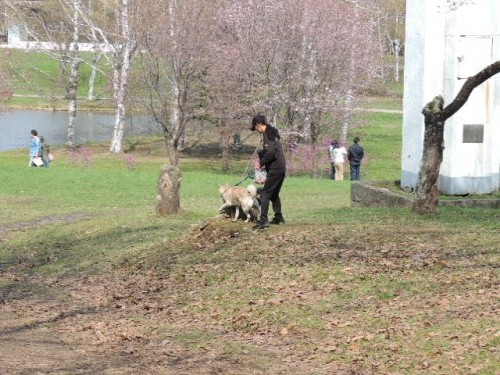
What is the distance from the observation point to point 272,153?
14.4 m

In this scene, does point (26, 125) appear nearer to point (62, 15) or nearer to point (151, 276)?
point (62, 15)

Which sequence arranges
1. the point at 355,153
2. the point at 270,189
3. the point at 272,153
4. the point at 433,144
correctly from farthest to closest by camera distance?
the point at 355,153 < the point at 433,144 < the point at 270,189 < the point at 272,153

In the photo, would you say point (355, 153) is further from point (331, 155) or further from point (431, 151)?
point (431, 151)

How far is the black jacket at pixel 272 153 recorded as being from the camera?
1438 cm

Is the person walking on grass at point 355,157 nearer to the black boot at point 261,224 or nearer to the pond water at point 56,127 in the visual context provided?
the pond water at point 56,127

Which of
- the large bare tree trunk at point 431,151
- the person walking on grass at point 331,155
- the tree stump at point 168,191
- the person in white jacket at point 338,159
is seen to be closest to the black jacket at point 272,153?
the large bare tree trunk at point 431,151

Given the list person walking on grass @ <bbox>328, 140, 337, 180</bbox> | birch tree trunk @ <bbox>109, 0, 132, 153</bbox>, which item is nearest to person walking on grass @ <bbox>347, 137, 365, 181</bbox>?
person walking on grass @ <bbox>328, 140, 337, 180</bbox>

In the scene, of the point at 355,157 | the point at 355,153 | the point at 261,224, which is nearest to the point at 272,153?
the point at 261,224

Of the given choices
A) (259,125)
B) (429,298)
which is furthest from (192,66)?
(429,298)

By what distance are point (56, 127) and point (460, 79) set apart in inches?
1497

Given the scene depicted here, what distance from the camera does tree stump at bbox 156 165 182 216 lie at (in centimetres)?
1862

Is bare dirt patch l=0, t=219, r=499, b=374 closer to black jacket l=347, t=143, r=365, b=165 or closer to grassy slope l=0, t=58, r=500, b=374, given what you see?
grassy slope l=0, t=58, r=500, b=374

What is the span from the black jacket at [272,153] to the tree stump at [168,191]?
172 inches

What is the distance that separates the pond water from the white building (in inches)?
1053
